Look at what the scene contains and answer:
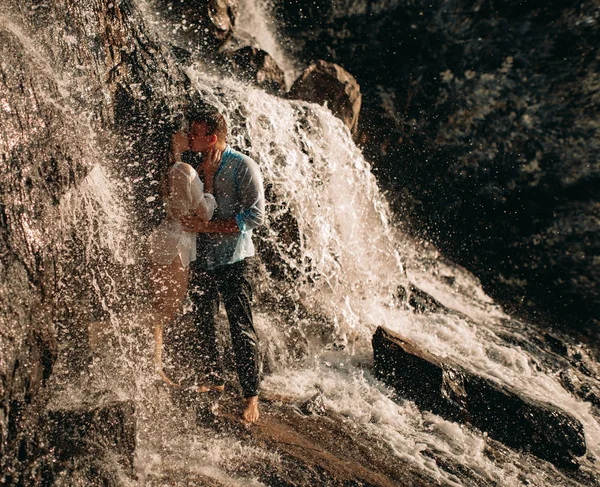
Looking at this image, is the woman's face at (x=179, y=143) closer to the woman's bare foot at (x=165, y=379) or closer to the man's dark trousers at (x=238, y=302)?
the man's dark trousers at (x=238, y=302)

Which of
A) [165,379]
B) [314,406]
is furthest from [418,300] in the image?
[165,379]

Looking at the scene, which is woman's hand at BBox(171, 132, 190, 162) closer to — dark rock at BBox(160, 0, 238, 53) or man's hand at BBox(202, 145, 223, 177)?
man's hand at BBox(202, 145, 223, 177)

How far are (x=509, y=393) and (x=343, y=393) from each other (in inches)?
67.8

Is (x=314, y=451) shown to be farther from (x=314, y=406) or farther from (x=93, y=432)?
(x=93, y=432)

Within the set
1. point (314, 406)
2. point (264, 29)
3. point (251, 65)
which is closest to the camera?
point (314, 406)

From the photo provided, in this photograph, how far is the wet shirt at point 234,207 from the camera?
3.02 m

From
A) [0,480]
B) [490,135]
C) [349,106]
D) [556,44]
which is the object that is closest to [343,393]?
[0,480]

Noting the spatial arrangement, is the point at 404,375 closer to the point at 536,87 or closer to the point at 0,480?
the point at 0,480

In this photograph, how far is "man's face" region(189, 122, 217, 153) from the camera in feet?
9.61

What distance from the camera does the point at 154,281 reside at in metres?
3.40

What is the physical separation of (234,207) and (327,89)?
18.9ft

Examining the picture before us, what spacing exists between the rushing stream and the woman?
1.62 ft

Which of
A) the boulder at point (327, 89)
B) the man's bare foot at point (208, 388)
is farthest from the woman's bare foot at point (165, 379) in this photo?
the boulder at point (327, 89)

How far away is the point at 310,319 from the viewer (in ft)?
16.9
